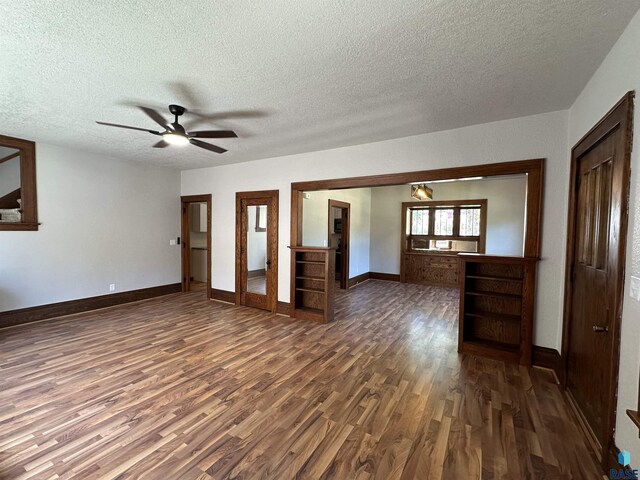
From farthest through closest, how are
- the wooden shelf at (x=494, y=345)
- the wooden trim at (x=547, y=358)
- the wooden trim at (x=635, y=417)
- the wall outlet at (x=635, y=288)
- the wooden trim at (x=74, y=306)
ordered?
1. the wooden trim at (x=74, y=306)
2. the wooden shelf at (x=494, y=345)
3. the wooden trim at (x=547, y=358)
4. the wall outlet at (x=635, y=288)
5. the wooden trim at (x=635, y=417)

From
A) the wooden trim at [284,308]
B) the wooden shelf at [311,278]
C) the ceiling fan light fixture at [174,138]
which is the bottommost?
the wooden trim at [284,308]

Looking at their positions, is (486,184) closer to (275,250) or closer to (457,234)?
(457,234)

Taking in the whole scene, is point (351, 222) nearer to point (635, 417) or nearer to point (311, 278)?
point (311, 278)

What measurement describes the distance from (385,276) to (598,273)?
6.24 metres

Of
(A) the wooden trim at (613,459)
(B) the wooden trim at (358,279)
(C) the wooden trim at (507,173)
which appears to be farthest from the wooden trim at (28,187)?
(A) the wooden trim at (613,459)

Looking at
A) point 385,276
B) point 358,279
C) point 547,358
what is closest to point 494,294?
point 547,358

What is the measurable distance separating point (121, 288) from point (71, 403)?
3639mm

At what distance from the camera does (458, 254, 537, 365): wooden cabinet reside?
3227 millimetres

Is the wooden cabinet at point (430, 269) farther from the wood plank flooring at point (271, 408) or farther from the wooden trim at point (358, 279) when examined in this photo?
the wood plank flooring at point (271, 408)

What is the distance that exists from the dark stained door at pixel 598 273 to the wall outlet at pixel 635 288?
12 centimetres

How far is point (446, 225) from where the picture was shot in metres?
7.83

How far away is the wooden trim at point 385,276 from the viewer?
8.13 meters

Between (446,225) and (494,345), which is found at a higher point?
(446,225)

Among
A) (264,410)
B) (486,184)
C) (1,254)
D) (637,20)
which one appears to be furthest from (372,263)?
(1,254)
